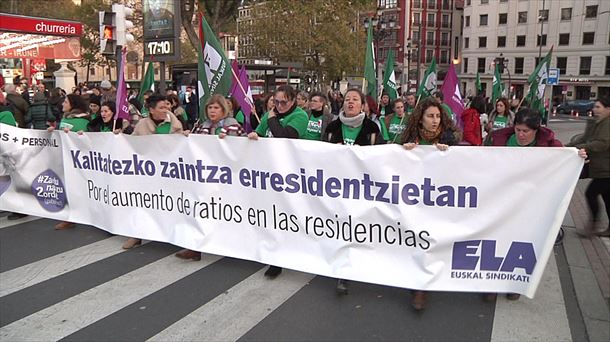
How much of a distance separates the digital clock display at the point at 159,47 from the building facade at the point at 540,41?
47.4 metres

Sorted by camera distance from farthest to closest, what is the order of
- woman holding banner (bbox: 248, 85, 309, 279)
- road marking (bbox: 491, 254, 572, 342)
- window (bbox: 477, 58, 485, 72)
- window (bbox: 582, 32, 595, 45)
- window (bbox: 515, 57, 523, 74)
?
window (bbox: 477, 58, 485, 72)
window (bbox: 515, 57, 523, 74)
window (bbox: 582, 32, 595, 45)
woman holding banner (bbox: 248, 85, 309, 279)
road marking (bbox: 491, 254, 572, 342)

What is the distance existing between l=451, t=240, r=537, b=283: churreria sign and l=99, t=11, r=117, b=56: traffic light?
8.68 metres

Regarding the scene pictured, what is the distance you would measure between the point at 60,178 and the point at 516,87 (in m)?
68.6

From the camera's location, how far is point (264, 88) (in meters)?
28.1

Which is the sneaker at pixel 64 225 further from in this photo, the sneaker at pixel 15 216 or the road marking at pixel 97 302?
the road marking at pixel 97 302

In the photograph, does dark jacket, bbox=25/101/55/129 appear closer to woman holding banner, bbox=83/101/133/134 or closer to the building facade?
woman holding banner, bbox=83/101/133/134

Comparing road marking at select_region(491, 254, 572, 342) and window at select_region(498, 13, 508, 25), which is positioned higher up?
window at select_region(498, 13, 508, 25)

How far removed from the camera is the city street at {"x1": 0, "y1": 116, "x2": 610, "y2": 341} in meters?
3.73

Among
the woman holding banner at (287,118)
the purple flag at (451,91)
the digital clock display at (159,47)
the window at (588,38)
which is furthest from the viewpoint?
the window at (588,38)

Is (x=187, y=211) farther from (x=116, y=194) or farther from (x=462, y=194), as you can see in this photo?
(x=462, y=194)

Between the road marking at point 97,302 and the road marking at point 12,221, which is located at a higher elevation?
the road marking at point 12,221

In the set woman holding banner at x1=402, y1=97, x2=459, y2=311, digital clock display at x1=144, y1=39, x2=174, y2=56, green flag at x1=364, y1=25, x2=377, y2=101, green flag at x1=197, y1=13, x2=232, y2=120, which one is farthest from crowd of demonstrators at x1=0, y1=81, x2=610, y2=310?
digital clock display at x1=144, y1=39, x2=174, y2=56

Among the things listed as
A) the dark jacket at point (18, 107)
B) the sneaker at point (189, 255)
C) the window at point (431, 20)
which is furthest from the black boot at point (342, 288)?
the window at point (431, 20)

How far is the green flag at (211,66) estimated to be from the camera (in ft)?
20.5
